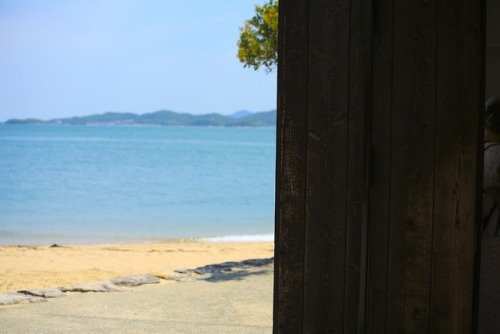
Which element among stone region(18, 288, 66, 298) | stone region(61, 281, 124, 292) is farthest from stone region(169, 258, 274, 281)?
stone region(18, 288, 66, 298)

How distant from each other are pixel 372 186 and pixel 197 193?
31.3m

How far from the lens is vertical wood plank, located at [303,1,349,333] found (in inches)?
143

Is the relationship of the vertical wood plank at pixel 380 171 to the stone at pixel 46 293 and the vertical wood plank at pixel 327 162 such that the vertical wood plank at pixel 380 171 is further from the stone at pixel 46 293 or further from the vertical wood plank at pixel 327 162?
the stone at pixel 46 293

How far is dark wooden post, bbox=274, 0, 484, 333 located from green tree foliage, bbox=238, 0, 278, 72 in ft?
22.9

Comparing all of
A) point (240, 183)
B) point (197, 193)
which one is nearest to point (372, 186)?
point (197, 193)

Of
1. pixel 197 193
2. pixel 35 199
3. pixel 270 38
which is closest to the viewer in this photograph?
pixel 270 38

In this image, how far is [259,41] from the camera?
10.9 m

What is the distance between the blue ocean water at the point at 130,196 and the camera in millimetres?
20906

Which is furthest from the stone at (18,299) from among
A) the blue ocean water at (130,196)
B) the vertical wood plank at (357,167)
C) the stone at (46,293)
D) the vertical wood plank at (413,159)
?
the blue ocean water at (130,196)

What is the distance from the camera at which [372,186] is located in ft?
11.9

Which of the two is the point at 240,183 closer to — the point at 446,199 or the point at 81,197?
the point at 81,197

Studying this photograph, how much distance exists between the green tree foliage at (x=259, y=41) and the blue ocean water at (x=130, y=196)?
28.8ft

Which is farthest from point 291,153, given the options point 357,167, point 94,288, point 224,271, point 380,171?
point 224,271

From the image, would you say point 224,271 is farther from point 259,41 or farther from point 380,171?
point 380,171
